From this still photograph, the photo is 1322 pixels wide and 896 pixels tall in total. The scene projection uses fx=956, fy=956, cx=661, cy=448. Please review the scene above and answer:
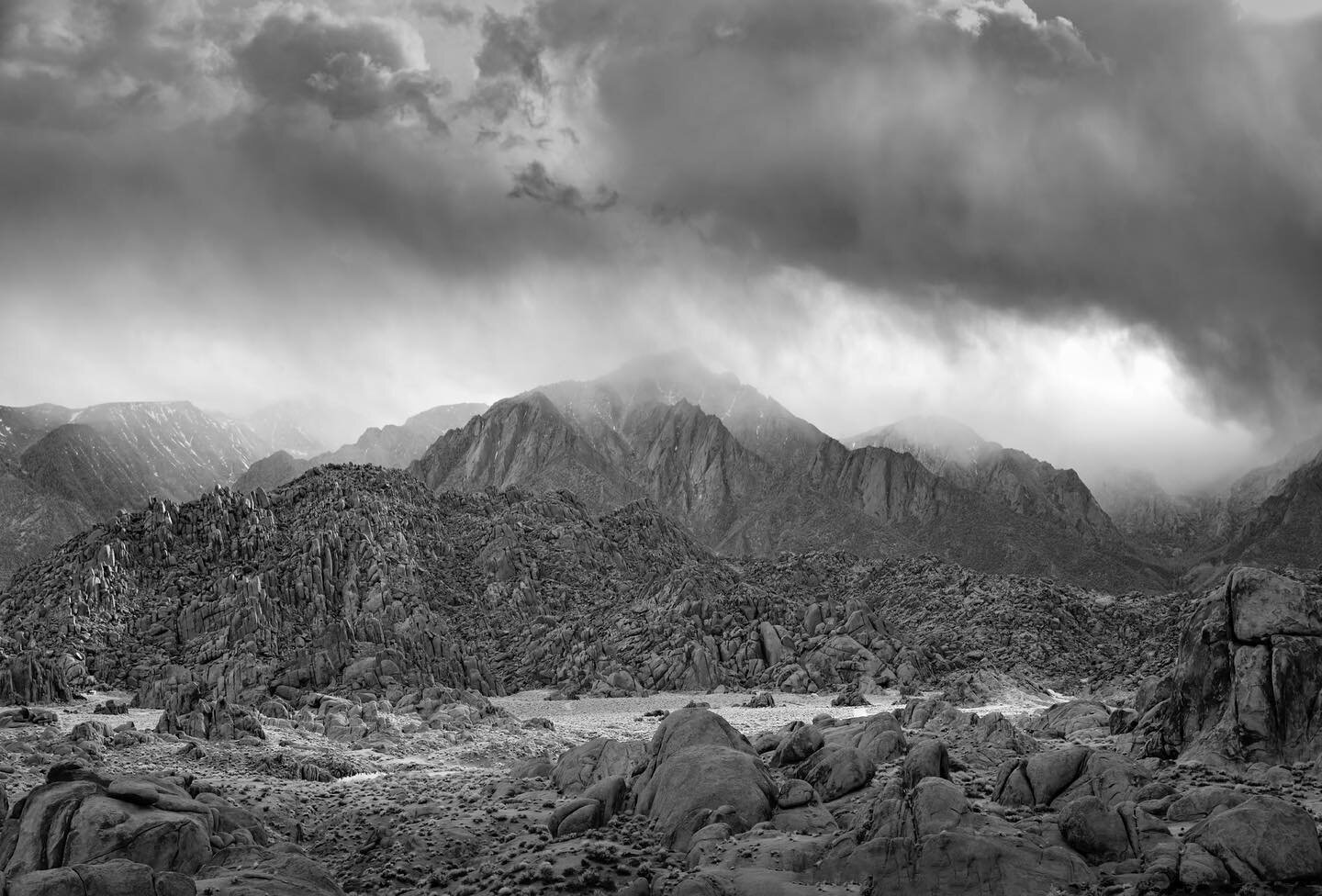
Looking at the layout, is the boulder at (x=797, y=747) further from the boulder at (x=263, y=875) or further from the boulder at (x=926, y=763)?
the boulder at (x=263, y=875)

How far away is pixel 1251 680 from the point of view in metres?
37.6

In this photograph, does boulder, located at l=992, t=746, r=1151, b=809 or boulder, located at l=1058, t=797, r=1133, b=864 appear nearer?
boulder, located at l=1058, t=797, r=1133, b=864

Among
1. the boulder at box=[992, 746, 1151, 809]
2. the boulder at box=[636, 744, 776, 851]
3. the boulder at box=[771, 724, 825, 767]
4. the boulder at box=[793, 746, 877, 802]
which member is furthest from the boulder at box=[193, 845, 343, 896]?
the boulder at box=[992, 746, 1151, 809]

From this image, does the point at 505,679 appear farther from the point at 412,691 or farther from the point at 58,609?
the point at 58,609

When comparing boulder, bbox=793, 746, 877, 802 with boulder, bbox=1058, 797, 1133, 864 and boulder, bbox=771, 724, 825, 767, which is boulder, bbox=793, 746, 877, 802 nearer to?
boulder, bbox=771, 724, 825, 767

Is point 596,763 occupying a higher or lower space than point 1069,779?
lower

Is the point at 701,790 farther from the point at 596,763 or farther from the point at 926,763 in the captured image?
the point at 596,763

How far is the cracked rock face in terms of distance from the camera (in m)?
36.4

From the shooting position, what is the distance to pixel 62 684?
84.8 meters

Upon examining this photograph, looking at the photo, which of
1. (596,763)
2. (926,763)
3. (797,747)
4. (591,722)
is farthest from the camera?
(591,722)

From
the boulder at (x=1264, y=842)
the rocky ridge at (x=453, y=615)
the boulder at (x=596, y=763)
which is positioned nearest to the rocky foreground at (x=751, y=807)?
the boulder at (x=1264, y=842)

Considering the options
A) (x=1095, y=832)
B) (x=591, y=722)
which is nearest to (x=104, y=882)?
(x=1095, y=832)

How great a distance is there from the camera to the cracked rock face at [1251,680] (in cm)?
3644

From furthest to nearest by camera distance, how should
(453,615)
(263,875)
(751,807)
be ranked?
(453,615) < (751,807) < (263,875)
